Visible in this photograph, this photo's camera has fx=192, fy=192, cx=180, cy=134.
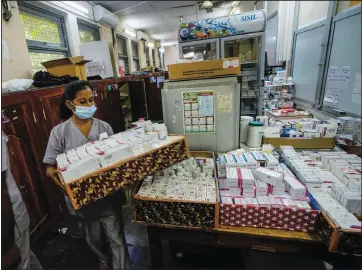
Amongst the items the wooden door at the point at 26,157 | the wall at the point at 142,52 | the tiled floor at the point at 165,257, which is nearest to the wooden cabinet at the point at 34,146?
the wooden door at the point at 26,157

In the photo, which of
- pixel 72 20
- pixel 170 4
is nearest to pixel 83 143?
pixel 72 20

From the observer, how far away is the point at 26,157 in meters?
1.92

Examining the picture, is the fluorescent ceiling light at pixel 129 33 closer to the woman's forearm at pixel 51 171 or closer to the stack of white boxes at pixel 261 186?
the woman's forearm at pixel 51 171

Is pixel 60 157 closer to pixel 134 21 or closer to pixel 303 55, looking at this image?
pixel 303 55

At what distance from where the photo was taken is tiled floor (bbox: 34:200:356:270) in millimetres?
1779

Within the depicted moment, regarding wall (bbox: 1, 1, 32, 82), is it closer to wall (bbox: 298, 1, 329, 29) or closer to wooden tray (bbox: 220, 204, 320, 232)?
wooden tray (bbox: 220, 204, 320, 232)

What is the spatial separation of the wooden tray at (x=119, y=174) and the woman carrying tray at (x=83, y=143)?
380 millimetres

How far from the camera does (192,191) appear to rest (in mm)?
1340

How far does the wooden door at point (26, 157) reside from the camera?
174 cm

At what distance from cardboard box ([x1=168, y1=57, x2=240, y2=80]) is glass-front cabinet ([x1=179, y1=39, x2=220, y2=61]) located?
175 cm

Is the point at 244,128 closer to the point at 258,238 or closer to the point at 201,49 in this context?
the point at 258,238

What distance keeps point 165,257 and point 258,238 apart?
1.12 metres


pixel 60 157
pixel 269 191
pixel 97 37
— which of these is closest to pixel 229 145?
pixel 269 191

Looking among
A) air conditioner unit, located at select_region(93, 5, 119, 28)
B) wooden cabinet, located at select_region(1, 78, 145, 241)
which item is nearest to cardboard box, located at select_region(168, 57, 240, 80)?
wooden cabinet, located at select_region(1, 78, 145, 241)
